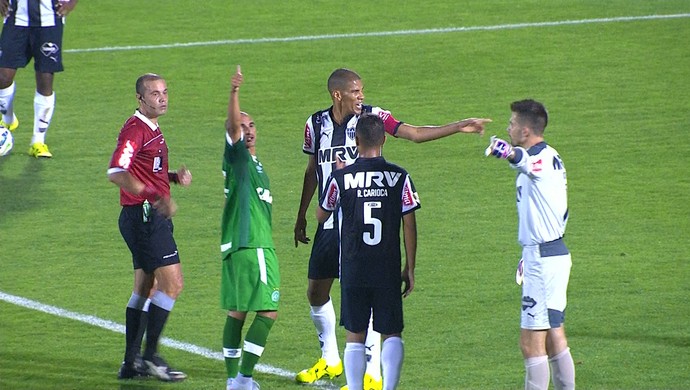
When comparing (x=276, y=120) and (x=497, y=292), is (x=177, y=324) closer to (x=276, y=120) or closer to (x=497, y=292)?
(x=497, y=292)

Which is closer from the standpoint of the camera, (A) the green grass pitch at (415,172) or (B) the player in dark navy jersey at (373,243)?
(B) the player in dark navy jersey at (373,243)

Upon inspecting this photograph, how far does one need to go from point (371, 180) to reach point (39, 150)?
7.85 meters

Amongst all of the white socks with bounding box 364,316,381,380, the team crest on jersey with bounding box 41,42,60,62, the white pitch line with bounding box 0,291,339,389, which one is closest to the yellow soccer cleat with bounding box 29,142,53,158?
the team crest on jersey with bounding box 41,42,60,62

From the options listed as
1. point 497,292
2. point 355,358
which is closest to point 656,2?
point 497,292

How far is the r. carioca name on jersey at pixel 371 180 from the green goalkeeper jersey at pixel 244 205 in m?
0.75

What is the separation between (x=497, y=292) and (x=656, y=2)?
11891 mm

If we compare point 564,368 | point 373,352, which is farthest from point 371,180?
point 564,368

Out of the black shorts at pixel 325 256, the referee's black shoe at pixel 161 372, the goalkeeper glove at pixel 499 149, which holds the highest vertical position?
the goalkeeper glove at pixel 499 149

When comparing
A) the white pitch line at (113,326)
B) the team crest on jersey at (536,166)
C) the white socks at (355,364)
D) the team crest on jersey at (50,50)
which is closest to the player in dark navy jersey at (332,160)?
the white pitch line at (113,326)

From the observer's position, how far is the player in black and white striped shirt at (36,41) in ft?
45.1

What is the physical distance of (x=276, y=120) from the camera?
15.9 m

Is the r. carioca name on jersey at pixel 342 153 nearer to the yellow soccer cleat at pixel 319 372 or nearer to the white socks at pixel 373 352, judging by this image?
the white socks at pixel 373 352

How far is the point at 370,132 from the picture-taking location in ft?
24.5

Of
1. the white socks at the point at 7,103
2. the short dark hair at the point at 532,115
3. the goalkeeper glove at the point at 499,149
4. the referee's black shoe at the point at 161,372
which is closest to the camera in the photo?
the goalkeeper glove at the point at 499,149
